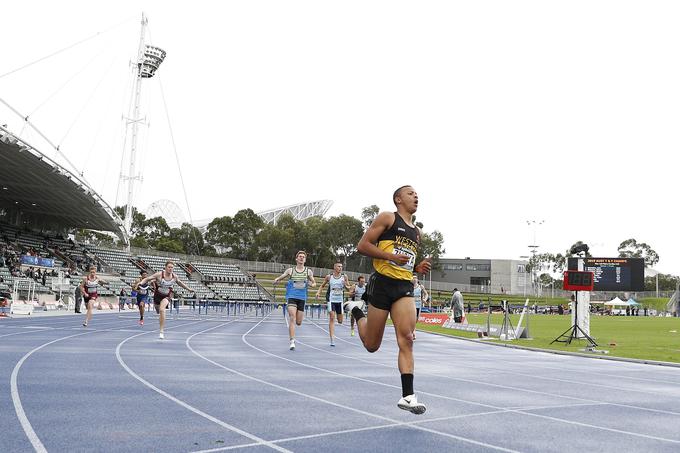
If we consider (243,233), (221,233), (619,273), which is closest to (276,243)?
(243,233)

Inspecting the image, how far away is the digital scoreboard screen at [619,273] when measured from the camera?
35344 millimetres

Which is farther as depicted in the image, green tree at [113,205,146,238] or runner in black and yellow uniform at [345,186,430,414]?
green tree at [113,205,146,238]

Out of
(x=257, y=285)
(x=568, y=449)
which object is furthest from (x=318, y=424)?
(x=257, y=285)

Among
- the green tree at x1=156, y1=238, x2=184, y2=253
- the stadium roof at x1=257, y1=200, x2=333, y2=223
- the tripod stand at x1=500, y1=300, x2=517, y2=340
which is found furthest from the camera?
the stadium roof at x1=257, y1=200, x2=333, y2=223

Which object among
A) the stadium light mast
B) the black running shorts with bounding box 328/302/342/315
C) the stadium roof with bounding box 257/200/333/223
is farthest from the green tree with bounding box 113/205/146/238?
the black running shorts with bounding box 328/302/342/315

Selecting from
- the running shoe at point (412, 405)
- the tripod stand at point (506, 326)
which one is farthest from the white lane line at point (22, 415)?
the tripod stand at point (506, 326)

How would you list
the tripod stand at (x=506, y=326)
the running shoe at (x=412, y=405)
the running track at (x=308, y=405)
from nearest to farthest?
the running track at (x=308, y=405) → the running shoe at (x=412, y=405) → the tripod stand at (x=506, y=326)

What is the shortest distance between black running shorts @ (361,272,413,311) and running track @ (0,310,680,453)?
3.29 ft

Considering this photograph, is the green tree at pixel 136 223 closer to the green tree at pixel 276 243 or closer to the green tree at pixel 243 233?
the green tree at pixel 243 233

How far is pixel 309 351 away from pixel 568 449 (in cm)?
849

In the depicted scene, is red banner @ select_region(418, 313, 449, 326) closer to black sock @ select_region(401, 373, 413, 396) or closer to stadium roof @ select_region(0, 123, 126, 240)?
stadium roof @ select_region(0, 123, 126, 240)

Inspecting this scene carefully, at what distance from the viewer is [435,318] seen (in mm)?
30375

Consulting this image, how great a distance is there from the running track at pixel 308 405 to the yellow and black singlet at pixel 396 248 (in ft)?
4.19

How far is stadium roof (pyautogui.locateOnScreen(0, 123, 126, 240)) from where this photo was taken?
35844mm
